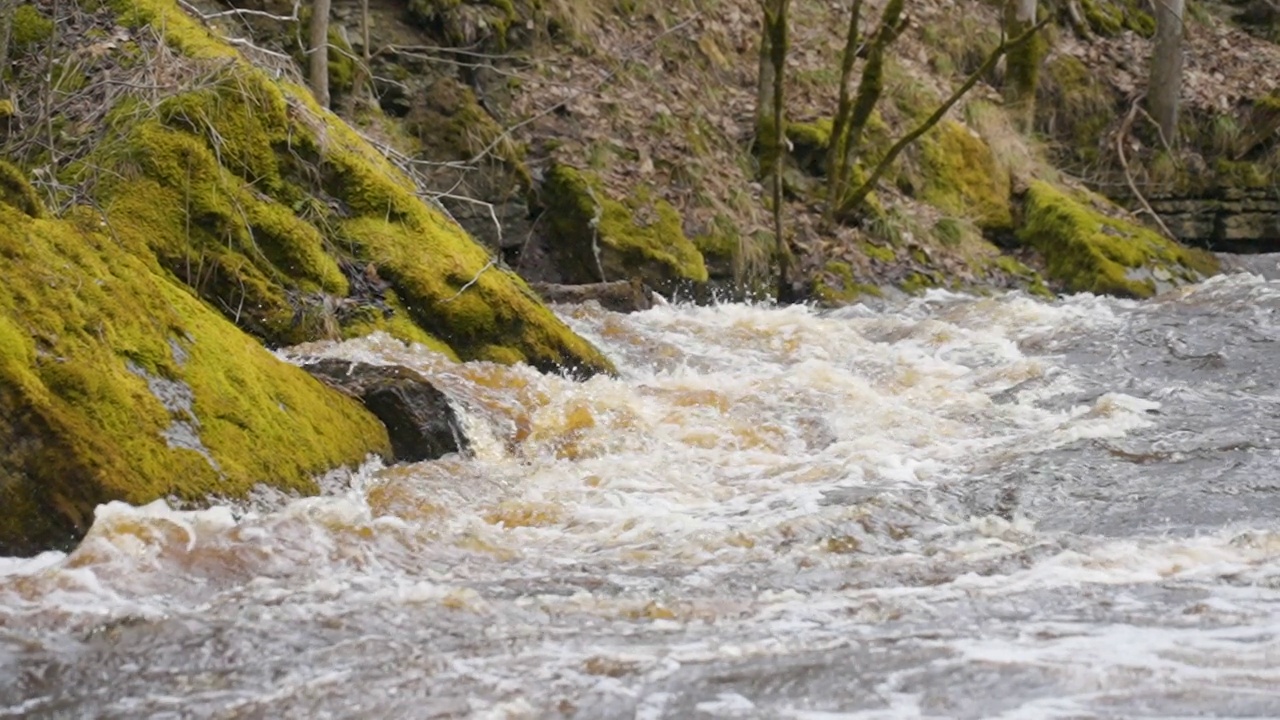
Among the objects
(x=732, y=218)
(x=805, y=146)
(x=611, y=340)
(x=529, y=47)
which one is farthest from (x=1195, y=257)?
(x=611, y=340)

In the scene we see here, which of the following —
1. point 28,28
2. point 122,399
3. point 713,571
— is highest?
point 28,28

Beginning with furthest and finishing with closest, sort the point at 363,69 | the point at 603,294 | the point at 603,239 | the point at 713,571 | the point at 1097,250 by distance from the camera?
the point at 1097,250
the point at 603,239
the point at 363,69
the point at 603,294
the point at 713,571

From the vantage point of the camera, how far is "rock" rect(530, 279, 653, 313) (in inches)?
408

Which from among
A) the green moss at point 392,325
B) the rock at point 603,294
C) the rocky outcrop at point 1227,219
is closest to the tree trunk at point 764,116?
the rock at point 603,294

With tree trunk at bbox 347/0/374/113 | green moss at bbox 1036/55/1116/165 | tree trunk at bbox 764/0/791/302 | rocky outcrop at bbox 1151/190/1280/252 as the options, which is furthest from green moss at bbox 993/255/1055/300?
tree trunk at bbox 347/0/374/113

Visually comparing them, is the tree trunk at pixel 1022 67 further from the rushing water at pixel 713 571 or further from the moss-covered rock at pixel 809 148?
the rushing water at pixel 713 571

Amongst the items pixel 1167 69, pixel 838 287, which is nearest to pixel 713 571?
pixel 838 287

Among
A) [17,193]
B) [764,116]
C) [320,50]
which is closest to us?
[17,193]

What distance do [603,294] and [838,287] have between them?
2910mm

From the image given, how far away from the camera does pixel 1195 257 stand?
14.9m

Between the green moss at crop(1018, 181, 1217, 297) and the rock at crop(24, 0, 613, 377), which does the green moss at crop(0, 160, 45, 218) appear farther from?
the green moss at crop(1018, 181, 1217, 297)

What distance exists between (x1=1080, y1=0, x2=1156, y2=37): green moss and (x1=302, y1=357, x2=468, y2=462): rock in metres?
15.2

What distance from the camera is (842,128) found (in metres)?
13.6

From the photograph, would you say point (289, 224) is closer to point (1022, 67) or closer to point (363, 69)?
point (363, 69)
